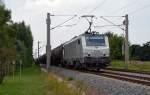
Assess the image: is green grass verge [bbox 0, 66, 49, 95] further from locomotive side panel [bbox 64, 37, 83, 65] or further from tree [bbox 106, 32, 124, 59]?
tree [bbox 106, 32, 124, 59]

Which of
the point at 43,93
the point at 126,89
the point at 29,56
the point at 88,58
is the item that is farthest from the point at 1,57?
the point at 29,56

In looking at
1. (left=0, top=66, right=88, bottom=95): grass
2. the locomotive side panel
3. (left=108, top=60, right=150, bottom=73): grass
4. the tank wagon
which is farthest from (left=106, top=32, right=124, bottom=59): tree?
(left=0, top=66, right=88, bottom=95): grass

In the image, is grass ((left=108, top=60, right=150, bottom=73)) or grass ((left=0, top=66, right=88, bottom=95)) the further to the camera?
grass ((left=108, top=60, right=150, bottom=73))

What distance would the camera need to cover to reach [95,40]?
49.2 meters

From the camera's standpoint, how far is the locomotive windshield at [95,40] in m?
48.9

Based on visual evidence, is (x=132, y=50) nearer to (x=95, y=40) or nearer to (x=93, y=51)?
(x=95, y=40)

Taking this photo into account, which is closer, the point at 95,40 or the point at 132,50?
the point at 95,40

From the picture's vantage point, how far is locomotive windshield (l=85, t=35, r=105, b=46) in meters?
48.9

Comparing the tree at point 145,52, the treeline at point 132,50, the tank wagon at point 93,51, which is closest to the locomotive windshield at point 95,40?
the tank wagon at point 93,51

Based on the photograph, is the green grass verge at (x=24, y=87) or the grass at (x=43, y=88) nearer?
the grass at (x=43, y=88)

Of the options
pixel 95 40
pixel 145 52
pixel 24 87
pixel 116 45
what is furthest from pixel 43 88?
pixel 116 45

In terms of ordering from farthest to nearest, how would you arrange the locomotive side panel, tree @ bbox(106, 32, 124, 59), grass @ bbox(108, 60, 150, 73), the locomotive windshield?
tree @ bbox(106, 32, 124, 59)
grass @ bbox(108, 60, 150, 73)
the locomotive side panel
the locomotive windshield

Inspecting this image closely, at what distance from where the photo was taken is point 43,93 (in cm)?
2658

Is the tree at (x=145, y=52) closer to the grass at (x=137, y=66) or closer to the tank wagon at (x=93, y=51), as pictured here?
the grass at (x=137, y=66)
